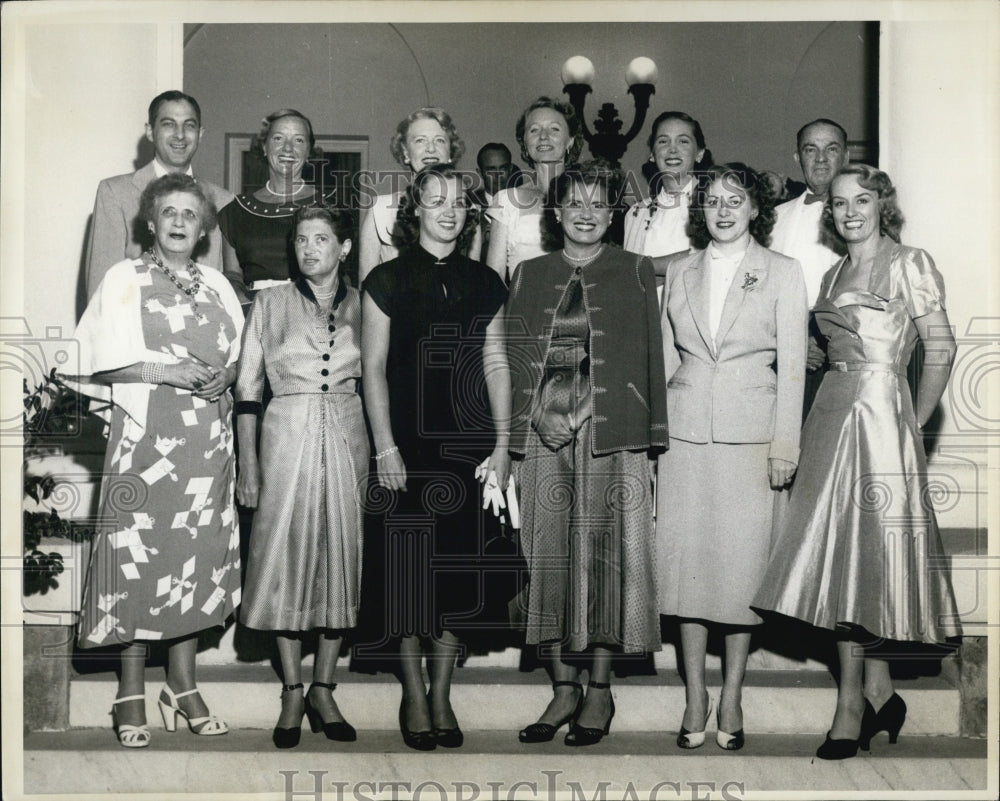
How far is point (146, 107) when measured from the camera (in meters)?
5.47

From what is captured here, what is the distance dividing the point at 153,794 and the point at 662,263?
2965mm

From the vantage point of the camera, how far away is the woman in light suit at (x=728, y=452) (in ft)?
16.1

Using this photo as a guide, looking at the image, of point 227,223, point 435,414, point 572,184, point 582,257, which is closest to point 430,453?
point 435,414

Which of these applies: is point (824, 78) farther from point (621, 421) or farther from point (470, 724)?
point (470, 724)

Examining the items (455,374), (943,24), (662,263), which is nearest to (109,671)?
(455,374)

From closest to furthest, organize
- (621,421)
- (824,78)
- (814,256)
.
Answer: (621,421) < (814,256) < (824,78)

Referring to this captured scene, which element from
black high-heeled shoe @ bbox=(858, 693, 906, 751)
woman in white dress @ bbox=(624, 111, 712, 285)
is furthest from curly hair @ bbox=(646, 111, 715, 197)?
black high-heeled shoe @ bbox=(858, 693, 906, 751)

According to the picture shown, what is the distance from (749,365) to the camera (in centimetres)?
491

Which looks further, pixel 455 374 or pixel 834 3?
pixel 834 3

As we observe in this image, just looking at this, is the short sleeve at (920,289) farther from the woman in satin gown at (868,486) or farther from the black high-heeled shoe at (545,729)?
the black high-heeled shoe at (545,729)

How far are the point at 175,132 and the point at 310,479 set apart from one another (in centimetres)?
161

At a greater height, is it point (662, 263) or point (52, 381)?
point (662, 263)

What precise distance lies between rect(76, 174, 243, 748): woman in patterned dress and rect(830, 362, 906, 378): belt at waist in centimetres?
248

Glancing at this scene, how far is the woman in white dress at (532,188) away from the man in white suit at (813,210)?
94cm
